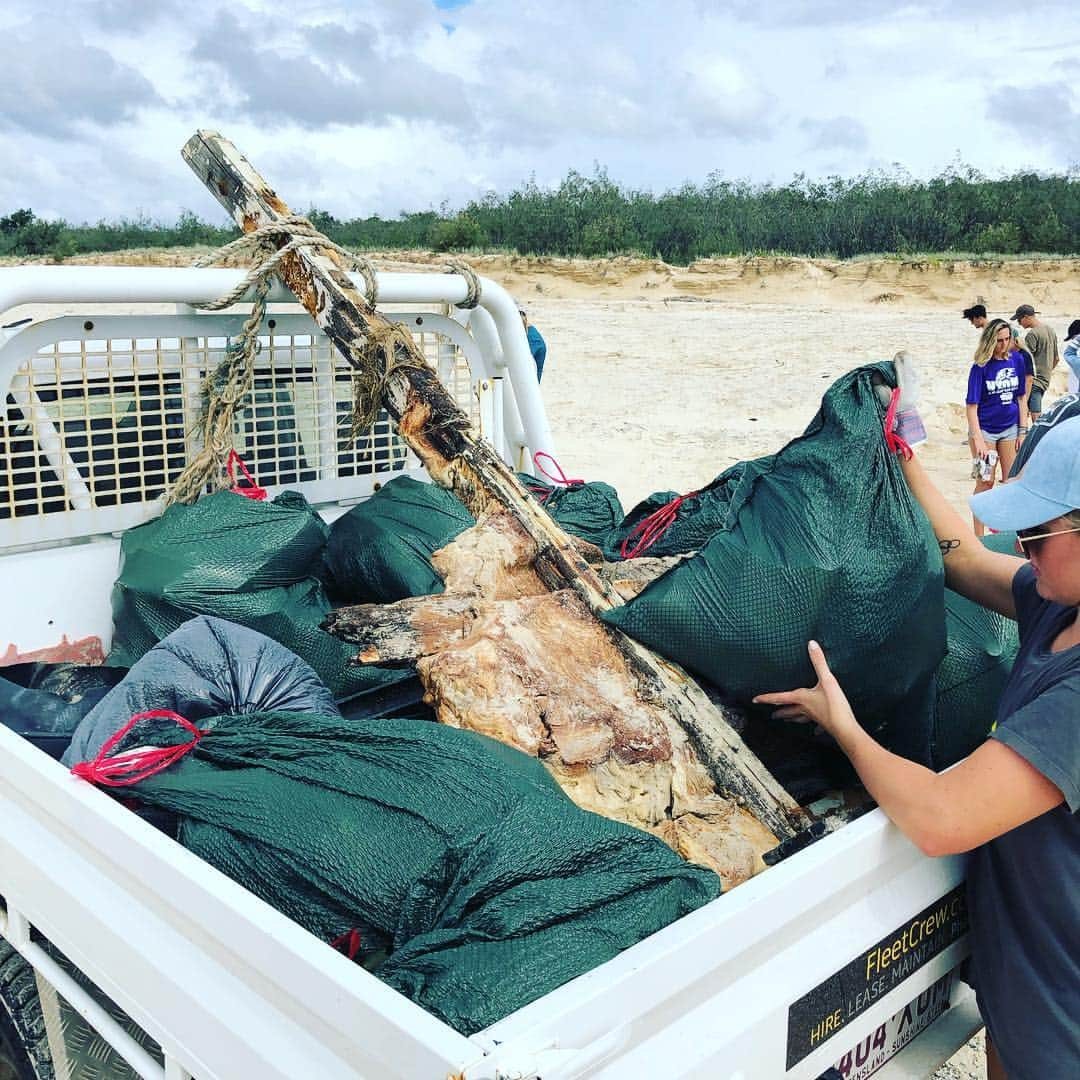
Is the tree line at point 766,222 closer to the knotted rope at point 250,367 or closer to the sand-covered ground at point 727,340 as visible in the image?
the sand-covered ground at point 727,340

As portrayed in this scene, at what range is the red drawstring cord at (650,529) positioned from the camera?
260cm

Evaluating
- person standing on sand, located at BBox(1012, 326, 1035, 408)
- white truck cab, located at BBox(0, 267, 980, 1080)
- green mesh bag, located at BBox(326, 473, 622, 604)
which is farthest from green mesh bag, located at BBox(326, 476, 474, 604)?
person standing on sand, located at BBox(1012, 326, 1035, 408)

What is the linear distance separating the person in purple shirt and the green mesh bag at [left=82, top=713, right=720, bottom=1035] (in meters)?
6.68

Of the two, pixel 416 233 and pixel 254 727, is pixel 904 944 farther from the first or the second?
pixel 416 233

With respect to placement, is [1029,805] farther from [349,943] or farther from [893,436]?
[349,943]

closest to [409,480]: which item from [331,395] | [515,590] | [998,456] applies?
[331,395]

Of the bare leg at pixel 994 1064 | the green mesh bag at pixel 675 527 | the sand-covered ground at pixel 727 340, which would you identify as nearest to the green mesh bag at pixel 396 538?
the green mesh bag at pixel 675 527

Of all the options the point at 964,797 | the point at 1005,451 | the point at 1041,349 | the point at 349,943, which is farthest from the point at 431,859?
the point at 1041,349

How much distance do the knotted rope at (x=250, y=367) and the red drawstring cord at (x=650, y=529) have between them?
660 millimetres

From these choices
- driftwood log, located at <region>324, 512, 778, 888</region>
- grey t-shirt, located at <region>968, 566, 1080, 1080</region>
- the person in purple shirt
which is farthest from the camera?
the person in purple shirt

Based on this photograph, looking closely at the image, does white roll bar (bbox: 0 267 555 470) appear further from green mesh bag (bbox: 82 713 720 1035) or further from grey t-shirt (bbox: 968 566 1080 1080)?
grey t-shirt (bbox: 968 566 1080 1080)

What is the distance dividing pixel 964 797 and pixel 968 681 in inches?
32.3

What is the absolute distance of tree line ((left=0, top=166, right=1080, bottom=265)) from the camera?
25.8 metres

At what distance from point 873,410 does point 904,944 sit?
890mm
